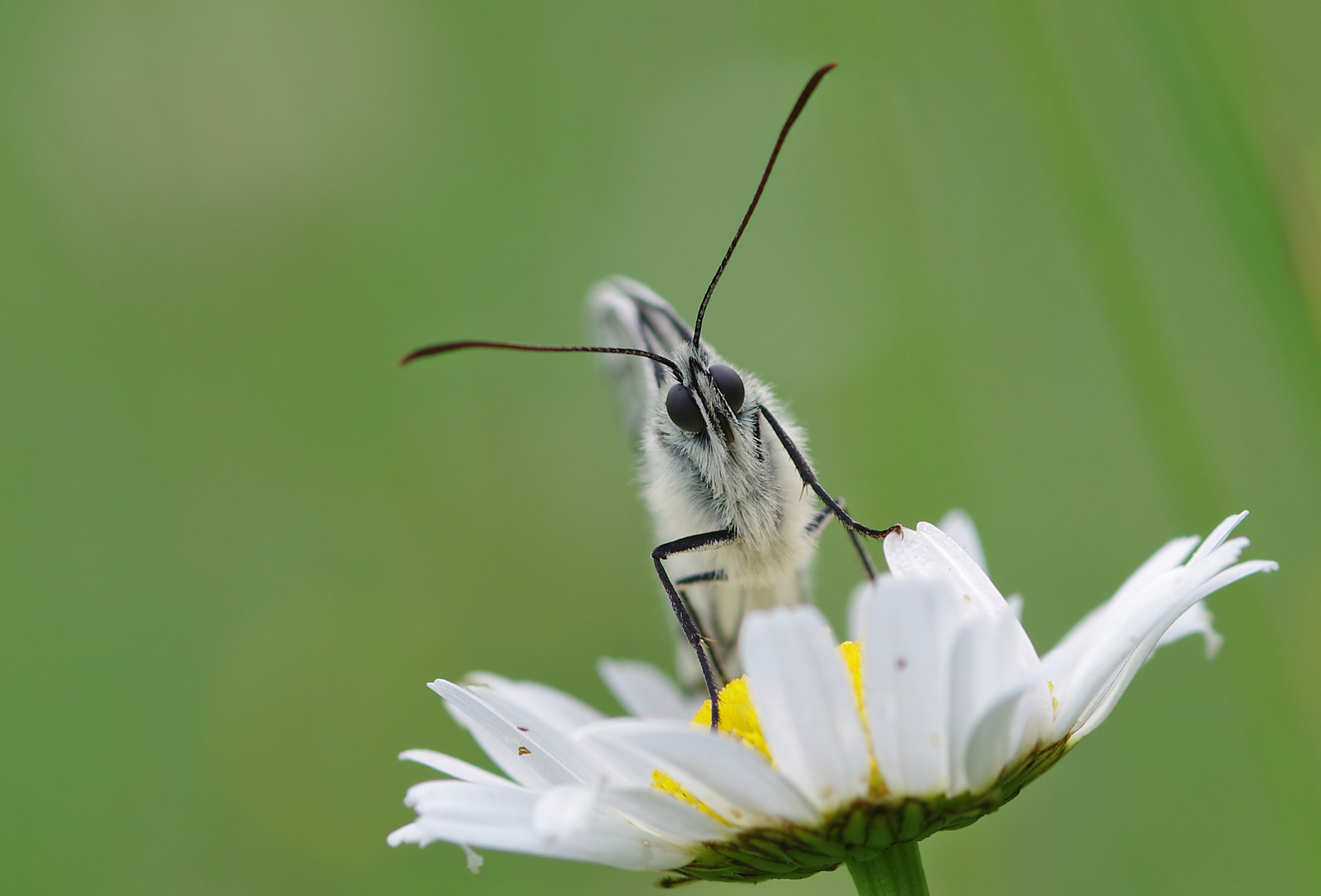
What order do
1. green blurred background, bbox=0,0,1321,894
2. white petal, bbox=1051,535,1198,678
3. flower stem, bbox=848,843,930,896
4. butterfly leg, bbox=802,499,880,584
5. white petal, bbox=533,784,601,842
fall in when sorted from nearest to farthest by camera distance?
white petal, bbox=533,784,601,842
flower stem, bbox=848,843,930,896
white petal, bbox=1051,535,1198,678
butterfly leg, bbox=802,499,880,584
green blurred background, bbox=0,0,1321,894

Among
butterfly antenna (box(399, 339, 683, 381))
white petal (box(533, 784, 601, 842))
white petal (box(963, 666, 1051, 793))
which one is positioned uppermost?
butterfly antenna (box(399, 339, 683, 381))

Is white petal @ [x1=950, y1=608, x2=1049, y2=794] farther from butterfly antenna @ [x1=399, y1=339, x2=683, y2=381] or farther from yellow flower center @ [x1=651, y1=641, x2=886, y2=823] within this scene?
butterfly antenna @ [x1=399, y1=339, x2=683, y2=381]

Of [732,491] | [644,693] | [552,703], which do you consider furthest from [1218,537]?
[644,693]

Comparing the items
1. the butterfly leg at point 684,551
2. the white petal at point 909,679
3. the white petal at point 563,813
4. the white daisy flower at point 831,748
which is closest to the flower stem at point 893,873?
the white daisy flower at point 831,748

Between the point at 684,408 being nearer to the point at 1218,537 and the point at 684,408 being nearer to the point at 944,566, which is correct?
the point at 944,566

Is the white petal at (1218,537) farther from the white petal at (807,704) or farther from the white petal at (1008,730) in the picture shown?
the white petal at (807,704)

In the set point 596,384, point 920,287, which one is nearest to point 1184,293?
point 920,287

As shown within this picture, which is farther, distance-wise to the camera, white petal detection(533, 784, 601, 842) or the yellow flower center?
the yellow flower center

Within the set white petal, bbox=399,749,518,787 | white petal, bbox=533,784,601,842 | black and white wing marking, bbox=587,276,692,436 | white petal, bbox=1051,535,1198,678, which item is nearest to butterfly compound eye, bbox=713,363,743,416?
black and white wing marking, bbox=587,276,692,436
